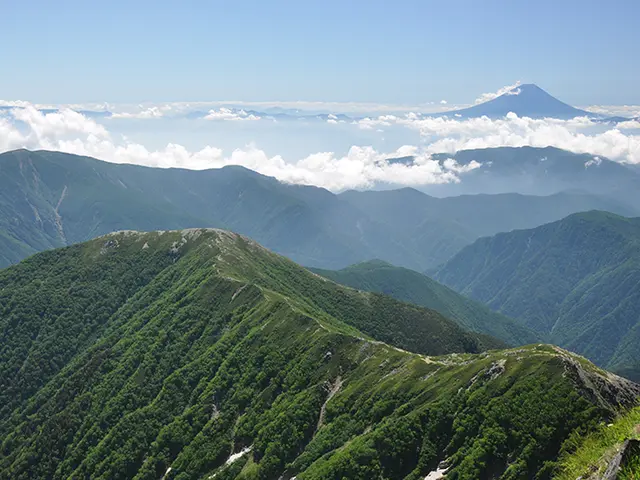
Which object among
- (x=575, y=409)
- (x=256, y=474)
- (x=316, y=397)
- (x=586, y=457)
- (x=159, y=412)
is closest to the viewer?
(x=586, y=457)

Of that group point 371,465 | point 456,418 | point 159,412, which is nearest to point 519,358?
point 456,418

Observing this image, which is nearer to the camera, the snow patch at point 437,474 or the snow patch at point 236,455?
the snow patch at point 437,474

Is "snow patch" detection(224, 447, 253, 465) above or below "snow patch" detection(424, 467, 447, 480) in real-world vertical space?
below

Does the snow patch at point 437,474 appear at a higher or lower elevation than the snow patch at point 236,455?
higher

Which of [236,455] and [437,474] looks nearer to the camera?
[437,474]

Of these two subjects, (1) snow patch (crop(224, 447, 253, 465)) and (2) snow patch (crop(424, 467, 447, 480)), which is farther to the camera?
(1) snow patch (crop(224, 447, 253, 465))

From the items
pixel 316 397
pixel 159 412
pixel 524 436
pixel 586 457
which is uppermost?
pixel 586 457

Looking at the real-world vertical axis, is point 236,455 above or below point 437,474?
below

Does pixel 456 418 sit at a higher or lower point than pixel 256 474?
higher

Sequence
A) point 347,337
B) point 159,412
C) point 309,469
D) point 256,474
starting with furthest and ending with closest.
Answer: point 159,412 < point 347,337 < point 256,474 < point 309,469

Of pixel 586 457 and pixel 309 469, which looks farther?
pixel 309 469

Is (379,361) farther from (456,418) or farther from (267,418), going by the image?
(456,418)
